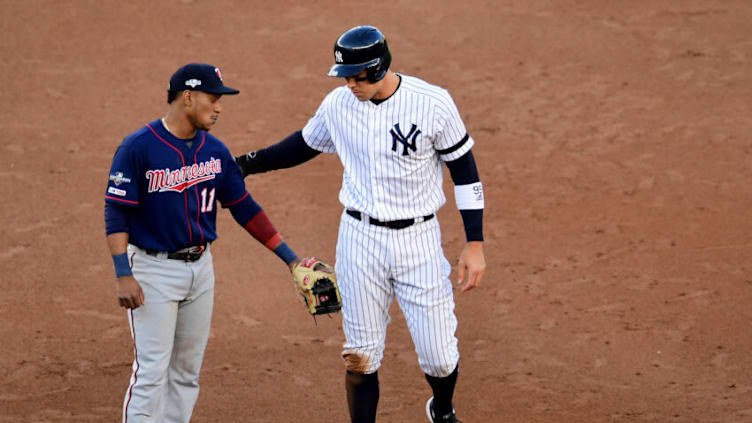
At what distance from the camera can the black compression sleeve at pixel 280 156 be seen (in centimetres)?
530

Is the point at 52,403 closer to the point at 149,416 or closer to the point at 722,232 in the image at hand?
the point at 149,416

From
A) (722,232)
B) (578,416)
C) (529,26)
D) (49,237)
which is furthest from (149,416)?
(529,26)

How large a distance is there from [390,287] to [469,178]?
2.39 ft

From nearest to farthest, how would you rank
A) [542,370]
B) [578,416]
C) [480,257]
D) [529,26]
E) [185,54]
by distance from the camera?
1. [480,257]
2. [578,416]
3. [542,370]
4. [185,54]
5. [529,26]

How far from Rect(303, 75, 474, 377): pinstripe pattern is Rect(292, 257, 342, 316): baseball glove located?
96 millimetres

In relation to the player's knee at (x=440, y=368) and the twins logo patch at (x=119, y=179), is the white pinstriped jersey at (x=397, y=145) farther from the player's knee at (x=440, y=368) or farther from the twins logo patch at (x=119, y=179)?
the twins logo patch at (x=119, y=179)

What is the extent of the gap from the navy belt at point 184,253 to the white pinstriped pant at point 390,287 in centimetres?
76

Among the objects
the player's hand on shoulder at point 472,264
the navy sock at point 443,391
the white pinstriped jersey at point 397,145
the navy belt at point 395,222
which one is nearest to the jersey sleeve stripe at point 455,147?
the white pinstriped jersey at point 397,145

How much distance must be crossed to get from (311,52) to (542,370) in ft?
22.7

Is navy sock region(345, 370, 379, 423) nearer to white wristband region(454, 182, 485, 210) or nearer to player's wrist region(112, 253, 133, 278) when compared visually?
white wristband region(454, 182, 485, 210)

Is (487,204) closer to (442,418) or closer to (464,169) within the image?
(442,418)

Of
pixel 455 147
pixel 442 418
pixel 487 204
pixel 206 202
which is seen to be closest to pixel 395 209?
pixel 455 147

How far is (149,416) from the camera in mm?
4801

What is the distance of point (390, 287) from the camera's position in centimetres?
511
